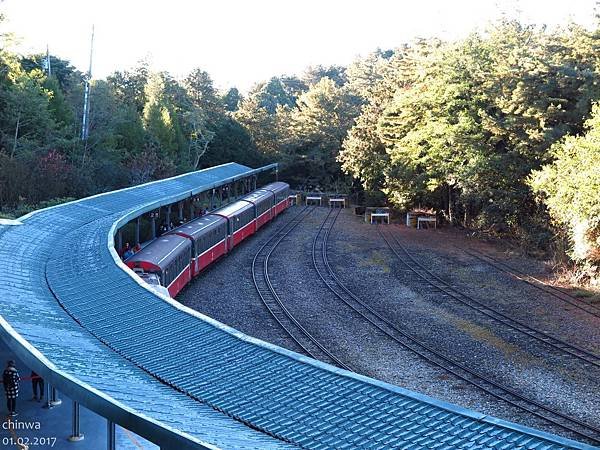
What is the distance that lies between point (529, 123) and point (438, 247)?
24.6 ft

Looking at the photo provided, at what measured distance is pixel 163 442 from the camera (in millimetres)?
6031

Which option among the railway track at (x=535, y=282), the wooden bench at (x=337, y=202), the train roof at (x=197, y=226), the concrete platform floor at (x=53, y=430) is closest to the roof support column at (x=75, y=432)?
the concrete platform floor at (x=53, y=430)

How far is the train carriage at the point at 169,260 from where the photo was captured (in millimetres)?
18922

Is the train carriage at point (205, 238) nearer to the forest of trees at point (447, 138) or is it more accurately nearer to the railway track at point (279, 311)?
the railway track at point (279, 311)

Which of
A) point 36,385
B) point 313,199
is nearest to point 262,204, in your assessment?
point 313,199

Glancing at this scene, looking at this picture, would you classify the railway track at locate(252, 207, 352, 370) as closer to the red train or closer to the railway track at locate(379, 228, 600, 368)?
the red train

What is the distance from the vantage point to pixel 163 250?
20781 mm

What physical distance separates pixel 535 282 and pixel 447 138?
10.3m

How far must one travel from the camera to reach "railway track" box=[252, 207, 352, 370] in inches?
634

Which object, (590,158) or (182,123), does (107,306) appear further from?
(182,123)

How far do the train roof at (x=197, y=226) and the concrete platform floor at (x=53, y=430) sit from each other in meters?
11.9

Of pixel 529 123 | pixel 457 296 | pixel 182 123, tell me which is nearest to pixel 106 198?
pixel 457 296

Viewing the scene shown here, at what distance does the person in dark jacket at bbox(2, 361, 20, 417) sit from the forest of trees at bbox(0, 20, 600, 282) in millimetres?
17320

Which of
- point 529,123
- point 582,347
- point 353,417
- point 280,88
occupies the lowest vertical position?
point 582,347
